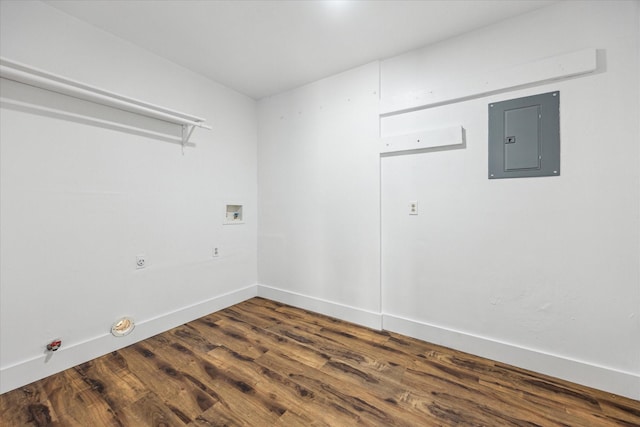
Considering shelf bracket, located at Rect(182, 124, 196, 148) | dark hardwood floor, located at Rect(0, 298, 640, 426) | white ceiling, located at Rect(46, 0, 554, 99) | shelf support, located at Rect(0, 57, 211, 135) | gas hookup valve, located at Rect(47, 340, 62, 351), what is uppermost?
white ceiling, located at Rect(46, 0, 554, 99)

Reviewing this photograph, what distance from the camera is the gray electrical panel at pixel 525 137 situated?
5.16ft

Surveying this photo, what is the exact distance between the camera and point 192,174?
2.38 meters

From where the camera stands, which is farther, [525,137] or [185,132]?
[185,132]

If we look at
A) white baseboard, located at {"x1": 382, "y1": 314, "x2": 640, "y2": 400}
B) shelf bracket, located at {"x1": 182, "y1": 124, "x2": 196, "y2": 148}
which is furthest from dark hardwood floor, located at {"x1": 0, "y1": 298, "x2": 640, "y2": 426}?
shelf bracket, located at {"x1": 182, "y1": 124, "x2": 196, "y2": 148}

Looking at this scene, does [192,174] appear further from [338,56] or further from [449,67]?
[449,67]

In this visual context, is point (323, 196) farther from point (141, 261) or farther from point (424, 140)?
point (141, 261)

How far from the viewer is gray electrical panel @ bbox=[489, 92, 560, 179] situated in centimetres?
157

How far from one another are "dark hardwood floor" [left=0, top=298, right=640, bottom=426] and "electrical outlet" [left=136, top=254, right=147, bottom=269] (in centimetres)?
59

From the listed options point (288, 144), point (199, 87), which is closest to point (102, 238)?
point (199, 87)

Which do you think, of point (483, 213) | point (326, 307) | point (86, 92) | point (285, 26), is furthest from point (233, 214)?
point (483, 213)

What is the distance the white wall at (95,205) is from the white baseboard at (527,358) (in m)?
1.92

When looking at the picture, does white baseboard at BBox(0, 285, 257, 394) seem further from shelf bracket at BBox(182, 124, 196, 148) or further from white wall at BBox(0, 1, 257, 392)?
shelf bracket at BBox(182, 124, 196, 148)

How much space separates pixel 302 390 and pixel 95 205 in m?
1.87

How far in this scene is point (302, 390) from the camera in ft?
4.76
